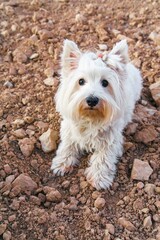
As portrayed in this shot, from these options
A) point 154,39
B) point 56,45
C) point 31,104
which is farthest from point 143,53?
point 31,104

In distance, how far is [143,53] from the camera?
A: 721 cm

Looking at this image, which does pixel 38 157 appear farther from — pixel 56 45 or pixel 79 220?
pixel 56 45

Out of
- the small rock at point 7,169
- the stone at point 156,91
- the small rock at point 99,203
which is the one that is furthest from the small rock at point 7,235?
the stone at point 156,91

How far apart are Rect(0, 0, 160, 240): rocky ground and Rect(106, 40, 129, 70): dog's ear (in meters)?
1.18

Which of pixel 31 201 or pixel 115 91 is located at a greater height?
pixel 115 91

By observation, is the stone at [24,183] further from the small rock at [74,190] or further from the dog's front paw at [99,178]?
the dog's front paw at [99,178]

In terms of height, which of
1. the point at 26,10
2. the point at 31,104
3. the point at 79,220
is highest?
the point at 26,10

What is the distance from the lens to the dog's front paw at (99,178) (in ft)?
17.6

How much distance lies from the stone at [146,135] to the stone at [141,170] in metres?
0.44

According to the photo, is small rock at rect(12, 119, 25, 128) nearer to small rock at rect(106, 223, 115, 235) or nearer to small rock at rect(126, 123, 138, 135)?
small rock at rect(126, 123, 138, 135)

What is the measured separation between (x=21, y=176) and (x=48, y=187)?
330mm

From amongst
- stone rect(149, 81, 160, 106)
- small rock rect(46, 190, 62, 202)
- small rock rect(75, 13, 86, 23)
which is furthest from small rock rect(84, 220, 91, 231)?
small rock rect(75, 13, 86, 23)

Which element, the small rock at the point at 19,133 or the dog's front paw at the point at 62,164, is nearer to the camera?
the dog's front paw at the point at 62,164

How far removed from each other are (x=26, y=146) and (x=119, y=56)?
1.58 m
